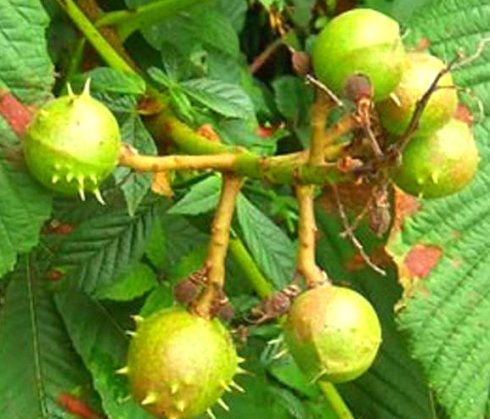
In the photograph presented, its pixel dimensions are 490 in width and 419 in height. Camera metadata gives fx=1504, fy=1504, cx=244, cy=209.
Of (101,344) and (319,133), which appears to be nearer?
(319,133)

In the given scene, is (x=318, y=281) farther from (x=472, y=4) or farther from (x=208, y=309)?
(x=472, y=4)

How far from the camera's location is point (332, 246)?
6.89ft

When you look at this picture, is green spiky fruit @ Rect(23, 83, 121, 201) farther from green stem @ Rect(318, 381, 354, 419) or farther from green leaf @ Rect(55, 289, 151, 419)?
green stem @ Rect(318, 381, 354, 419)

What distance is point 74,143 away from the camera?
1341 mm

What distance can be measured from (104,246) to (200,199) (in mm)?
133

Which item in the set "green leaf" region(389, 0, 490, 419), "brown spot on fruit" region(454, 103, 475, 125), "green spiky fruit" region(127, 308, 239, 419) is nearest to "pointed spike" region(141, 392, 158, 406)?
"green spiky fruit" region(127, 308, 239, 419)

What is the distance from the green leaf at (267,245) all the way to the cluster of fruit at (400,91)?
412 mm

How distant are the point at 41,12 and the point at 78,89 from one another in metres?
0.25

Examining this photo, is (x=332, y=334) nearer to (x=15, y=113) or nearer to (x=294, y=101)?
(x=15, y=113)

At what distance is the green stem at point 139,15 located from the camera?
1941mm

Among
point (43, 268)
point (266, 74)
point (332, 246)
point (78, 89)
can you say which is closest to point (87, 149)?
point (78, 89)

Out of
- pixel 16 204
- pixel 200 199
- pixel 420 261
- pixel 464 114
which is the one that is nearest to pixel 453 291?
pixel 420 261

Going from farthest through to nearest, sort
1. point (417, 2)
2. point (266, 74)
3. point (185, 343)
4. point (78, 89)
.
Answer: point (266, 74) < point (417, 2) < point (78, 89) < point (185, 343)

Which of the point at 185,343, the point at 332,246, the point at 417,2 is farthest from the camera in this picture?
the point at 417,2
